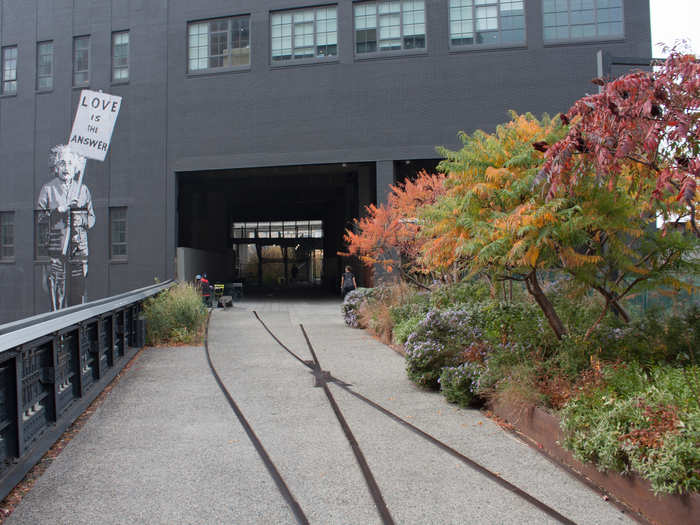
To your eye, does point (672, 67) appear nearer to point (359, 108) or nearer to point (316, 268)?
point (359, 108)

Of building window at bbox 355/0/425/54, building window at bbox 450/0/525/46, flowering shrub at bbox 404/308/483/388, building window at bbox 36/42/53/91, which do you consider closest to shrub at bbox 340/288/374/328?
flowering shrub at bbox 404/308/483/388

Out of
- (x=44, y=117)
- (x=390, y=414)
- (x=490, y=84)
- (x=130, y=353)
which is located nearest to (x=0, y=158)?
(x=44, y=117)

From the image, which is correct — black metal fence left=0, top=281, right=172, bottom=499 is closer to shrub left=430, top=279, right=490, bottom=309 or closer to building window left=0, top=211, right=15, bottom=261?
shrub left=430, top=279, right=490, bottom=309

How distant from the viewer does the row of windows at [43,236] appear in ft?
82.1

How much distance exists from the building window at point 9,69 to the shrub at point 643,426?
30.2 metres

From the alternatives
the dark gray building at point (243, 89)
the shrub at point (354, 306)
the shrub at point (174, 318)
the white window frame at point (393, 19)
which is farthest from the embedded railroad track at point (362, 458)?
the white window frame at point (393, 19)

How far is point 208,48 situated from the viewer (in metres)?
24.6

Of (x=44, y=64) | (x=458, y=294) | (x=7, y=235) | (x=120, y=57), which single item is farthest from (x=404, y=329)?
(x=44, y=64)

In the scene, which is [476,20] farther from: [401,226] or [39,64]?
[39,64]

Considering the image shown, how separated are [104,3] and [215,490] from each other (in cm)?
→ 2723

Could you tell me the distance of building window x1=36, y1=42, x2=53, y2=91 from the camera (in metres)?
26.3

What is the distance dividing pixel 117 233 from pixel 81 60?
842 centimetres

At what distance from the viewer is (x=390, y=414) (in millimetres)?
6859

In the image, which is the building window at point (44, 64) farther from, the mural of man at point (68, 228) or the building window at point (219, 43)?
the building window at point (219, 43)
